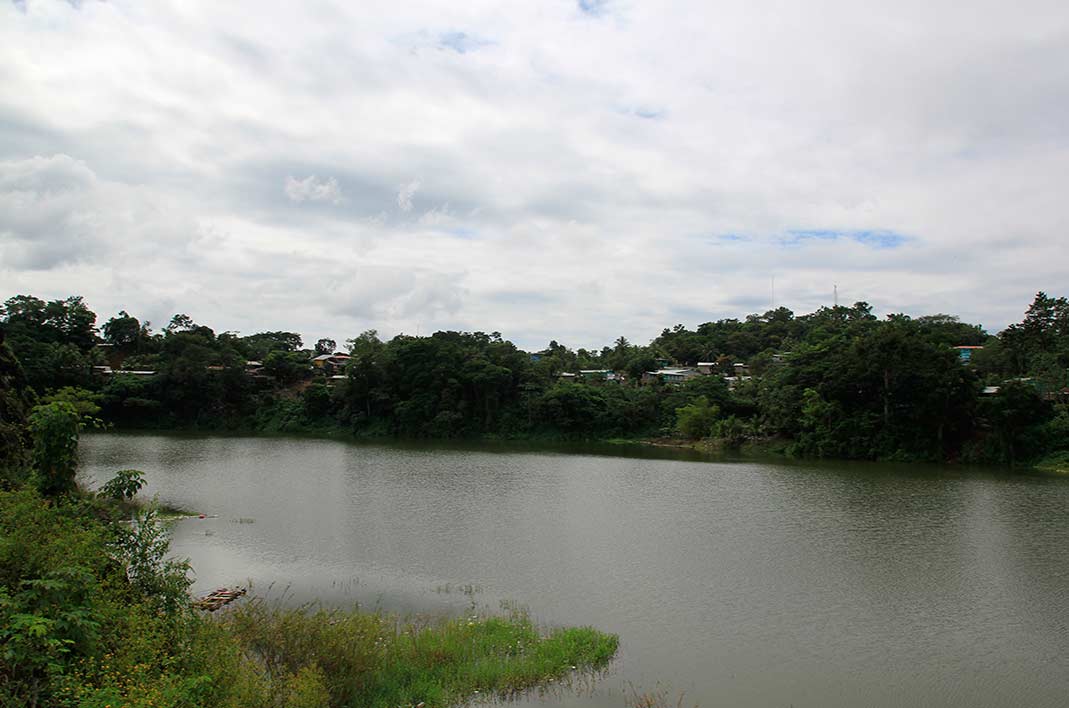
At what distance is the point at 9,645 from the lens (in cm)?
597

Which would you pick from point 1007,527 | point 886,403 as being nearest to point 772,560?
point 1007,527

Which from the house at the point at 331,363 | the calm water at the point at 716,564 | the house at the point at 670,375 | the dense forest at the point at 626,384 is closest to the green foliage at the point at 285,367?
the dense forest at the point at 626,384

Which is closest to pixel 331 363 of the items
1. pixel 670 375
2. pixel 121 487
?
pixel 670 375

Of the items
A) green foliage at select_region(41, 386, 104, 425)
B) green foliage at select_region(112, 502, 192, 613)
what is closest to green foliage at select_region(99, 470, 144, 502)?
green foliage at select_region(41, 386, 104, 425)

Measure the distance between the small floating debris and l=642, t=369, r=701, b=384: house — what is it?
50.5m

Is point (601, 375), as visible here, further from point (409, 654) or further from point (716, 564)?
point (409, 654)

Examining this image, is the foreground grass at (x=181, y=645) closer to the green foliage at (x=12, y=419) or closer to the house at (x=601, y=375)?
the green foliage at (x=12, y=419)

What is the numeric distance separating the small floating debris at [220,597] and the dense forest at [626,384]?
3165 cm

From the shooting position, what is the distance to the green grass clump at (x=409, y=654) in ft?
29.9

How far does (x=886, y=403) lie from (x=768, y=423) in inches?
324

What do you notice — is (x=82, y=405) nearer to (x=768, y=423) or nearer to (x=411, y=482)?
(x=411, y=482)

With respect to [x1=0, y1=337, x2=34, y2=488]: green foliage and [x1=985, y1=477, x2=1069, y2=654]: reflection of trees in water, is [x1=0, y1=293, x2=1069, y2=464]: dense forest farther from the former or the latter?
[x1=0, y1=337, x2=34, y2=488]: green foliage

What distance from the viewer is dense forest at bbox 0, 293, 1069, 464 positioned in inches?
1629

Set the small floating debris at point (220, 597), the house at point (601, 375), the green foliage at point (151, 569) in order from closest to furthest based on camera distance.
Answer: the green foliage at point (151, 569) < the small floating debris at point (220, 597) < the house at point (601, 375)
